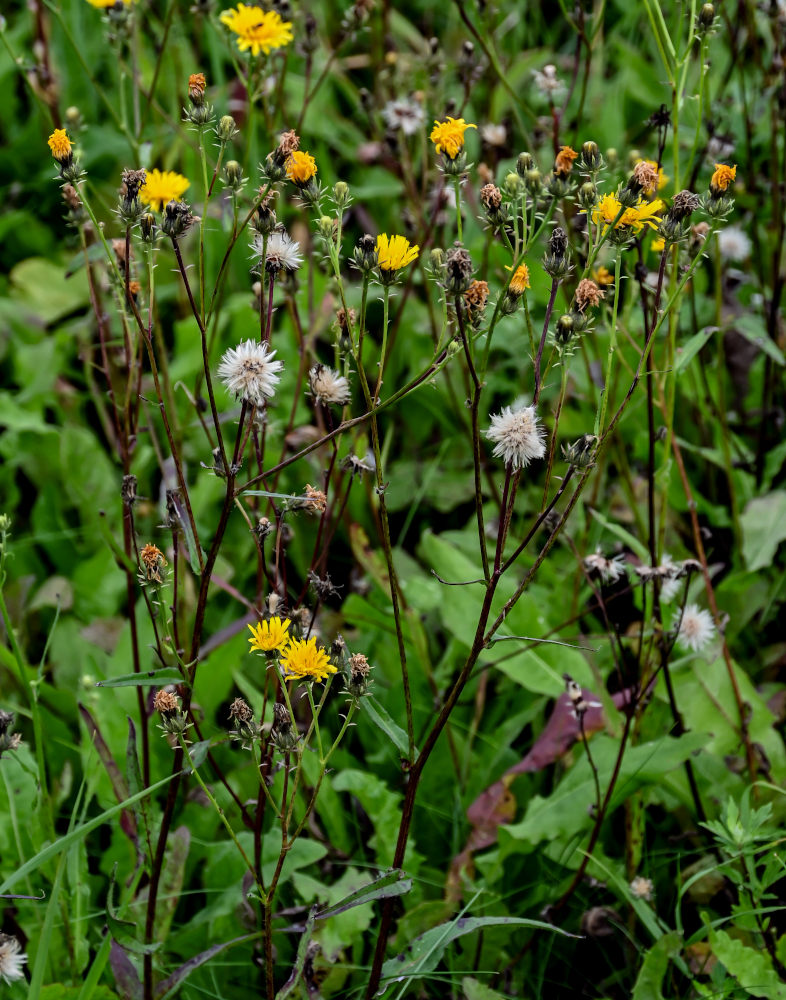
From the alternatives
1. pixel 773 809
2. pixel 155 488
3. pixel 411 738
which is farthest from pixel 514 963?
pixel 155 488

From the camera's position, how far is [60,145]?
1.19 meters

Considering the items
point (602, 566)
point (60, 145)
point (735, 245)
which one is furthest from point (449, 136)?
point (735, 245)

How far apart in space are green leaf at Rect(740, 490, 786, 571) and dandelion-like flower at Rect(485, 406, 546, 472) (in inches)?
46.9

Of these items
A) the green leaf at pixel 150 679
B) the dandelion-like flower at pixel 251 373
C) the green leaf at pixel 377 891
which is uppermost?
the dandelion-like flower at pixel 251 373

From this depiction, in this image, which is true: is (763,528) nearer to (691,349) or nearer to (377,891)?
(691,349)

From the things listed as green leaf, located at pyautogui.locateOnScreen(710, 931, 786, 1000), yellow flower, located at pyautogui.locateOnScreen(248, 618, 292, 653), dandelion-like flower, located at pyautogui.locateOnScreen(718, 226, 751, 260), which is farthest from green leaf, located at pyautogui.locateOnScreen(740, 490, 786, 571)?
yellow flower, located at pyautogui.locateOnScreen(248, 618, 292, 653)

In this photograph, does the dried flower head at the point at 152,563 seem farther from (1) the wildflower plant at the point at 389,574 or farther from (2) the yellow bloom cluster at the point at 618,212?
(2) the yellow bloom cluster at the point at 618,212

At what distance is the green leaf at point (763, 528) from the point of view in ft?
7.25

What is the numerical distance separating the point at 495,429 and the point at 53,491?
1780 millimetres

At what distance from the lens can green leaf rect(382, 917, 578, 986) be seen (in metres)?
1.27

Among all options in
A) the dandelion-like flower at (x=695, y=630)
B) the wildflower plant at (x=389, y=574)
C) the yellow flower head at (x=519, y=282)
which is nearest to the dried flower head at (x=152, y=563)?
the wildflower plant at (x=389, y=574)

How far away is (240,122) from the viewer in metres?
3.57

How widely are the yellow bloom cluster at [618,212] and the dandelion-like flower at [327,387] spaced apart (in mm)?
378

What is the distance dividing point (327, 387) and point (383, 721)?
426 mm
